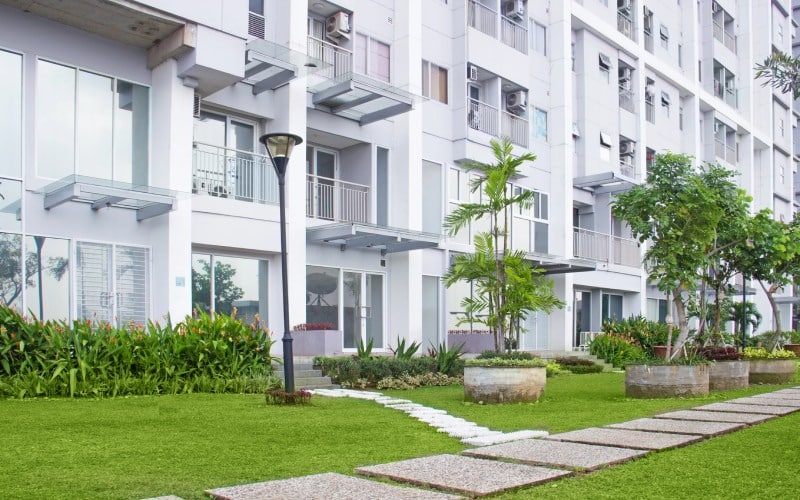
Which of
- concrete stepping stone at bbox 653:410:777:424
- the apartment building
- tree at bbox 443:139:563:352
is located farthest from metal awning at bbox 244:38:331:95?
concrete stepping stone at bbox 653:410:777:424

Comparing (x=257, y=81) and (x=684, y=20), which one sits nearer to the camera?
(x=257, y=81)

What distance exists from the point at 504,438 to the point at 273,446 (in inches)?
88.2

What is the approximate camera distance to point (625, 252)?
3278 centimetres

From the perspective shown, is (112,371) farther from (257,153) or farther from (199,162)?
(257,153)

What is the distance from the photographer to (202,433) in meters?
8.73

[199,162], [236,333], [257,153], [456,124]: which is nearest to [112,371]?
[236,333]

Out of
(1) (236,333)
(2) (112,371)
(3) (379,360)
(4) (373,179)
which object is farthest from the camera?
(4) (373,179)

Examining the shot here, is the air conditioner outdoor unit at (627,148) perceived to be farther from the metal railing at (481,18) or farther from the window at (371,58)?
the window at (371,58)

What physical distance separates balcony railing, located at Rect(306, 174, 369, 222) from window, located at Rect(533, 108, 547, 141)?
8771mm

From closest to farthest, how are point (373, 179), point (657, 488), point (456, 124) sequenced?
point (657, 488), point (373, 179), point (456, 124)

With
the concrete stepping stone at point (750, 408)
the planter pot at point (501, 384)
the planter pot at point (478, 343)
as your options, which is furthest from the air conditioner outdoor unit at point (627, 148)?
the concrete stepping stone at point (750, 408)

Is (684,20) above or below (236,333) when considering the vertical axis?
above

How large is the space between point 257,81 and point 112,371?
8.02 m

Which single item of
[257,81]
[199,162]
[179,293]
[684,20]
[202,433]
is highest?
[684,20]
